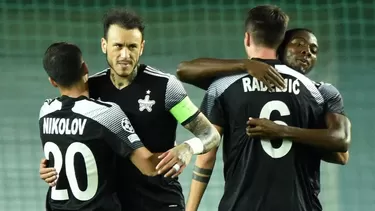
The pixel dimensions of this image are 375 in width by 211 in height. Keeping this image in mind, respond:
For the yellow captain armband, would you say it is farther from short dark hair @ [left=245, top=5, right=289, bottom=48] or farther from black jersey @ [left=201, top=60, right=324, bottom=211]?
short dark hair @ [left=245, top=5, right=289, bottom=48]

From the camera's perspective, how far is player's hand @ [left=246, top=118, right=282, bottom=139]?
10.1 ft

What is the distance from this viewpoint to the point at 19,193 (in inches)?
235

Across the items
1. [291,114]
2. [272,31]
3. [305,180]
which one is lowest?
[305,180]

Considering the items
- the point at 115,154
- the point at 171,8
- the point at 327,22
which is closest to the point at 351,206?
the point at 327,22

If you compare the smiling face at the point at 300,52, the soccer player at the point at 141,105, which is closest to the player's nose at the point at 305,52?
the smiling face at the point at 300,52

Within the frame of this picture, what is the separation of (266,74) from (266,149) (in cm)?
29

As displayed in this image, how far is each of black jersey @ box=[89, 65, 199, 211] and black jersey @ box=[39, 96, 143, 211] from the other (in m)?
0.11

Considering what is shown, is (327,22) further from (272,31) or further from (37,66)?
(272,31)

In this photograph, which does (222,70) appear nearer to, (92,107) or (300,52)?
(300,52)

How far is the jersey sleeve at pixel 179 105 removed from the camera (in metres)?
3.14

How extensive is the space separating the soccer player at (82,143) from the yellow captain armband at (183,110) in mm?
200

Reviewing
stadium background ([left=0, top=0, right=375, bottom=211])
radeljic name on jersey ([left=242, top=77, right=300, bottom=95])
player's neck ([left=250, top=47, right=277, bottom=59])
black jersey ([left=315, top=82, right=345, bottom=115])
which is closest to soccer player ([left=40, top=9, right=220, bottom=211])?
radeljic name on jersey ([left=242, top=77, right=300, bottom=95])

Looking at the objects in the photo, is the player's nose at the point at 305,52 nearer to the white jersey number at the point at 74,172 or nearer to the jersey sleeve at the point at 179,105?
the jersey sleeve at the point at 179,105

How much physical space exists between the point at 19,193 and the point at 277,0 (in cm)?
248
